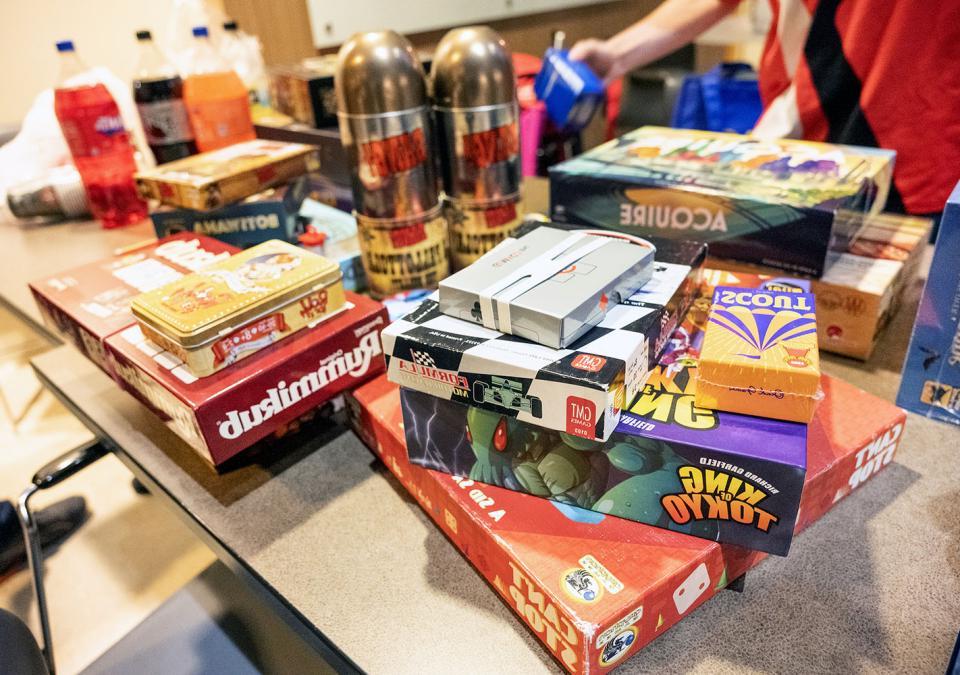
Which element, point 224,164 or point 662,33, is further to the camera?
point 662,33

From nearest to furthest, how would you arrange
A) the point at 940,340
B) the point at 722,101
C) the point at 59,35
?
the point at 940,340 < the point at 722,101 < the point at 59,35

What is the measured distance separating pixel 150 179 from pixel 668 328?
2.61ft

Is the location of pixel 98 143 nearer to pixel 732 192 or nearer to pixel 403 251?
pixel 403 251

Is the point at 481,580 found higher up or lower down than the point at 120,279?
lower down

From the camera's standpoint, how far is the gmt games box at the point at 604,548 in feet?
1.53

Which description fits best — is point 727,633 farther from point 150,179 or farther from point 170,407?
point 150,179

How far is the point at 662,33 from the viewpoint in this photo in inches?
57.0

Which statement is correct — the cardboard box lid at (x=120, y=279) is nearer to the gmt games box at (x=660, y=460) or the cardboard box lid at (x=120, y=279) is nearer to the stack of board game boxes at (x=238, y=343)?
the stack of board game boxes at (x=238, y=343)

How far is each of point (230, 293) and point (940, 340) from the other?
698 millimetres

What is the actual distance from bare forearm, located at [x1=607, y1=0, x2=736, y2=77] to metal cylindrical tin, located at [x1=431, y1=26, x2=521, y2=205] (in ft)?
2.47

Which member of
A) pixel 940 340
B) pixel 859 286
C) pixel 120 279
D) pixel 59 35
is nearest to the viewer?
pixel 940 340

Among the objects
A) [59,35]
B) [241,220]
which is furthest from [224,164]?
[59,35]

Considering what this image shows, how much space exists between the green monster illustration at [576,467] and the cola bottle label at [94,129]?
1.10m

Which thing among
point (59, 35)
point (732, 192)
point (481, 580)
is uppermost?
point (59, 35)
